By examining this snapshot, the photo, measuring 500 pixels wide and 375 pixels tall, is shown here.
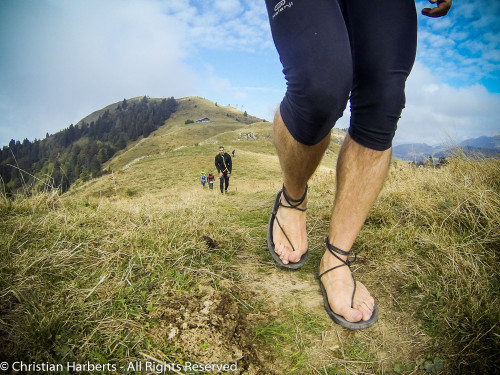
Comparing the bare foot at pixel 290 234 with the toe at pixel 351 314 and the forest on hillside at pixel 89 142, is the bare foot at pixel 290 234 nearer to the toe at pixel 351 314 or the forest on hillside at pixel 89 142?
the toe at pixel 351 314

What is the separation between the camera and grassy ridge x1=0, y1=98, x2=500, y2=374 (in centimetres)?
83

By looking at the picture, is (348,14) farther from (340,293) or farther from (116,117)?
(116,117)

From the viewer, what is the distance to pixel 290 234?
1564mm

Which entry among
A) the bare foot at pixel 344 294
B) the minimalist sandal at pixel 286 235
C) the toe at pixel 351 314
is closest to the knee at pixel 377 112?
the minimalist sandal at pixel 286 235

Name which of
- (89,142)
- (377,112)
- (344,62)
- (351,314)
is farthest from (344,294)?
(89,142)

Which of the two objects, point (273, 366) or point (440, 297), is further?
point (440, 297)

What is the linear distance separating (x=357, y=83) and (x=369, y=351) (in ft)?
3.93

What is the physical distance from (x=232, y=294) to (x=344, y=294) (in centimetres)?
52

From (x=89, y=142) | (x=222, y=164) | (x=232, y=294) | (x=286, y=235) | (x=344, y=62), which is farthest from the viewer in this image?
(x=89, y=142)

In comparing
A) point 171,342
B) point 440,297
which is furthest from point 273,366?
point 440,297

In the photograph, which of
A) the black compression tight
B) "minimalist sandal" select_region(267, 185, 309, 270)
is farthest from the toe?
the black compression tight

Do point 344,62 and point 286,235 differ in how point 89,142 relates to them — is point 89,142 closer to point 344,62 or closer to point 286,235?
point 286,235

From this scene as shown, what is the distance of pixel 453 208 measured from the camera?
1.76 m

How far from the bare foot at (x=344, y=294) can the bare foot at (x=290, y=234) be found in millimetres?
196
